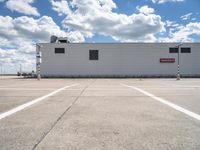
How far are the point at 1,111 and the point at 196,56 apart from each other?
49.6 meters

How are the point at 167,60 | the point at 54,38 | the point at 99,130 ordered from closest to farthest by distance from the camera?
1. the point at 99,130
2. the point at 167,60
3. the point at 54,38

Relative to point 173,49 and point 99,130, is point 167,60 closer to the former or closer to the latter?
point 173,49

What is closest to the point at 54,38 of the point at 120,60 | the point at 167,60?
the point at 120,60

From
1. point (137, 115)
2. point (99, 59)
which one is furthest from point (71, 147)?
point (99, 59)

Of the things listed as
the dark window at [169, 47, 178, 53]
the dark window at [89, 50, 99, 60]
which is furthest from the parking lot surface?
the dark window at [169, 47, 178, 53]

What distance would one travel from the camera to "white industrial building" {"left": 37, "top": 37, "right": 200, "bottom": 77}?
51531 mm

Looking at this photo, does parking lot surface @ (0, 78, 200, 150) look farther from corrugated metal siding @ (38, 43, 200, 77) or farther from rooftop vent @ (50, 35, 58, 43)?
rooftop vent @ (50, 35, 58, 43)

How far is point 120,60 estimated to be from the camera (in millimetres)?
51875

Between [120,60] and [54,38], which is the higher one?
[54,38]

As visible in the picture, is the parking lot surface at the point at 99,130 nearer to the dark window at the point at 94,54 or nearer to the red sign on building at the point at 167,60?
the dark window at the point at 94,54

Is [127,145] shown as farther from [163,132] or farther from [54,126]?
[54,126]

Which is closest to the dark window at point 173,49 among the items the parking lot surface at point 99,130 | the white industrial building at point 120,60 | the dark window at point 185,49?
the white industrial building at point 120,60

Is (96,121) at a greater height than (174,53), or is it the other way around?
(174,53)

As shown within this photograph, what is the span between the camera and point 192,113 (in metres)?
A: 7.27
